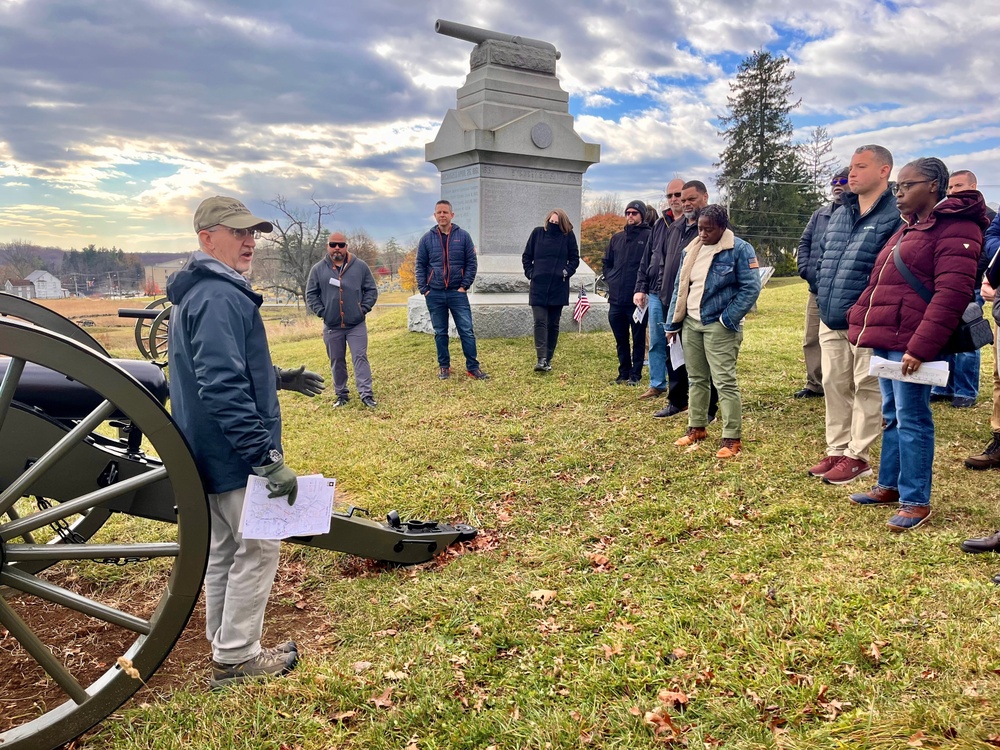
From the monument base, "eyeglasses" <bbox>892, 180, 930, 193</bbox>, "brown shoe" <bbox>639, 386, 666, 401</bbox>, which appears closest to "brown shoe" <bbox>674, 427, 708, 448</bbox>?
"brown shoe" <bbox>639, 386, 666, 401</bbox>

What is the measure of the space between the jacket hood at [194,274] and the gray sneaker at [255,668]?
1580mm

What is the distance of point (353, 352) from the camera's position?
823 cm

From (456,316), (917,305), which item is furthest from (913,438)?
(456,316)

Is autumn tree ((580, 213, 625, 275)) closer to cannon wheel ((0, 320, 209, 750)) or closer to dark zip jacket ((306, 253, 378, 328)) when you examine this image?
dark zip jacket ((306, 253, 378, 328))

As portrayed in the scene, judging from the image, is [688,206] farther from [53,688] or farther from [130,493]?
[53,688]

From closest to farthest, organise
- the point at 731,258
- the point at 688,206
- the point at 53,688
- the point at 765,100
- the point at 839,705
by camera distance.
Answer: the point at 839,705 < the point at 53,688 < the point at 731,258 < the point at 688,206 < the point at 765,100

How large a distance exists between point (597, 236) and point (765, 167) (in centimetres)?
951

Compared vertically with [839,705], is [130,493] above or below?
above

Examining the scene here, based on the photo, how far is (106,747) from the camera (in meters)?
2.68

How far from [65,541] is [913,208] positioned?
4.81 metres

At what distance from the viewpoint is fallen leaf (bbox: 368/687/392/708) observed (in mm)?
2828

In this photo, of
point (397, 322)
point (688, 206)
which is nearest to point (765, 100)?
point (397, 322)

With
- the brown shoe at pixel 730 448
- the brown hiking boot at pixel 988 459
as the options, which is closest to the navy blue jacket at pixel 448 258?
the brown shoe at pixel 730 448

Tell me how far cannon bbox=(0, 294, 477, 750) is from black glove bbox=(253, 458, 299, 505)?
23 cm
